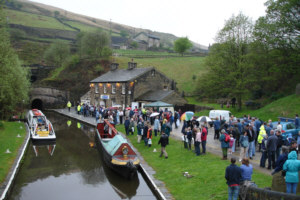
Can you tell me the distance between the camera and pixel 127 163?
40.2 ft

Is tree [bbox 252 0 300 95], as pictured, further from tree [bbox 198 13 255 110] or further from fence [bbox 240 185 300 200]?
fence [bbox 240 185 300 200]

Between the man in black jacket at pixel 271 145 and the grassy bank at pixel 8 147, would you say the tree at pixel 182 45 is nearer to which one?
the grassy bank at pixel 8 147

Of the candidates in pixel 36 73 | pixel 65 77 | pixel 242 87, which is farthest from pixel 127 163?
pixel 36 73

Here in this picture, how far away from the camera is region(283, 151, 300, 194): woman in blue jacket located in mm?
7012

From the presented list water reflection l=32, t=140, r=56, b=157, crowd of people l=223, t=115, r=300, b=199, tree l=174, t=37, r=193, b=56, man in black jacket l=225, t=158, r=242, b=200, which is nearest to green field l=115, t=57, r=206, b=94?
tree l=174, t=37, r=193, b=56

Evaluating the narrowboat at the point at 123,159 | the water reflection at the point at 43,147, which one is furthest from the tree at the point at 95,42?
the narrowboat at the point at 123,159

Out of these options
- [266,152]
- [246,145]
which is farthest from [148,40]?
[266,152]

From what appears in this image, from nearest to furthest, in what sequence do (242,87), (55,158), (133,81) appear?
(55,158) → (242,87) → (133,81)

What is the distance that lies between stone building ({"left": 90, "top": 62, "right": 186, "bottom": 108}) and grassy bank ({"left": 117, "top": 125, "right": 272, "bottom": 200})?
1701 centimetres

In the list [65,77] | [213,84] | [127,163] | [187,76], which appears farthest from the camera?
[65,77]

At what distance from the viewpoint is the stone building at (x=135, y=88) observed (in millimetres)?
32844

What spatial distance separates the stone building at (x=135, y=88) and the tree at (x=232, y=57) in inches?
235

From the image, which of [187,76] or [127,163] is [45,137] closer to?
[127,163]

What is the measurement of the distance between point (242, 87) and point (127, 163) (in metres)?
19.8
